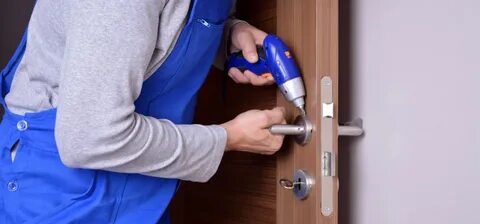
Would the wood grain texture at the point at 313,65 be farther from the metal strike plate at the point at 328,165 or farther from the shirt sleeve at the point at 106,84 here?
the shirt sleeve at the point at 106,84

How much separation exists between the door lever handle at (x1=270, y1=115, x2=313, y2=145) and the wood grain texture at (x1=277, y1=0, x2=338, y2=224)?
0.04 ft

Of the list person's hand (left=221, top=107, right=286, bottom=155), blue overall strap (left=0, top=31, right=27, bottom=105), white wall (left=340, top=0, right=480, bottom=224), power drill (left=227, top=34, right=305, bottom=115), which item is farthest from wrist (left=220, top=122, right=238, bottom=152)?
blue overall strap (left=0, top=31, right=27, bottom=105)

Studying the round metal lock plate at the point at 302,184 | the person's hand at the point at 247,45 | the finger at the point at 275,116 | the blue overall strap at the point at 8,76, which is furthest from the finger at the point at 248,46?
the blue overall strap at the point at 8,76

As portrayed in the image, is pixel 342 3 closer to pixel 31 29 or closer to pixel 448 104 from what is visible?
pixel 448 104

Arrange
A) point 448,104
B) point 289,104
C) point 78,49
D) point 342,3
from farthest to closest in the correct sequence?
point 342,3
point 289,104
point 448,104
point 78,49

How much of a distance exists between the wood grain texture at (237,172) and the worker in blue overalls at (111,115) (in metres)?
0.12

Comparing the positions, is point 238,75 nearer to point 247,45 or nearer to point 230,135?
point 247,45

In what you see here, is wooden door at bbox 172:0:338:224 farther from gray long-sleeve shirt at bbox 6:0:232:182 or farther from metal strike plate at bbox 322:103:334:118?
gray long-sleeve shirt at bbox 6:0:232:182

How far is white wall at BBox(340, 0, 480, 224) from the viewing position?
0.74m

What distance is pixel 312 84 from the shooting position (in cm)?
79

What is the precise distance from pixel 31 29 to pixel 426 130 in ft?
2.19

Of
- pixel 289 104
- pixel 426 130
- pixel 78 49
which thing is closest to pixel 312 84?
pixel 289 104

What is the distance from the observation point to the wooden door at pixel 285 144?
78cm

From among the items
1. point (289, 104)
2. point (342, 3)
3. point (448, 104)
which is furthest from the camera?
point (342, 3)
